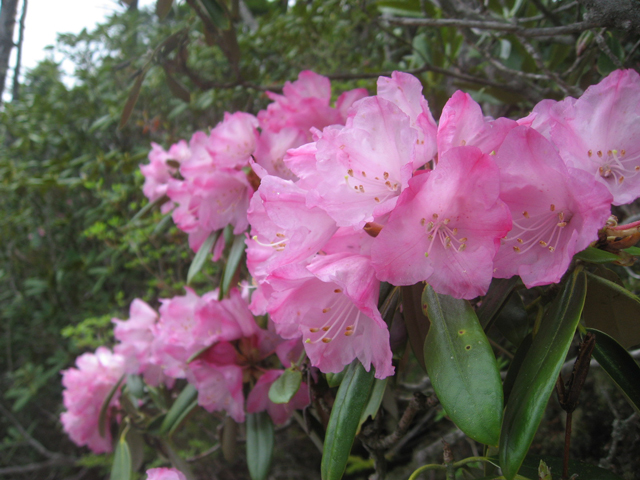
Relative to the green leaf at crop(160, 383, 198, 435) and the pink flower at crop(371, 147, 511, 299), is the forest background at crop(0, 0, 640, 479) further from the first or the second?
the pink flower at crop(371, 147, 511, 299)

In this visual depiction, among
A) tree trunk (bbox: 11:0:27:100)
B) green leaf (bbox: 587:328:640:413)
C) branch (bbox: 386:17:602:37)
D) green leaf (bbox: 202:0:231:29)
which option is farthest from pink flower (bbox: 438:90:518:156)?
tree trunk (bbox: 11:0:27:100)

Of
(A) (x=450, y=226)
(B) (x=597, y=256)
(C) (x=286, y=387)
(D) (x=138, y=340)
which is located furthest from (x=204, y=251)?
(B) (x=597, y=256)

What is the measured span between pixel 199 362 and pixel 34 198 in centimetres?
211

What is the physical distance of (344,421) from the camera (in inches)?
23.2

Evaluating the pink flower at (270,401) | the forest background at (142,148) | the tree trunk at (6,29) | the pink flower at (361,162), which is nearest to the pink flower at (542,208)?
the pink flower at (361,162)

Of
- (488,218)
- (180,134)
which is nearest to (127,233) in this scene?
(180,134)

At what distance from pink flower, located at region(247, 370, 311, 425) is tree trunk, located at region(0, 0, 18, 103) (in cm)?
242

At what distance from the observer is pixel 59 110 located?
2.42 meters

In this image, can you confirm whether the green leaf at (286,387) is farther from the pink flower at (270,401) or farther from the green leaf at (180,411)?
the green leaf at (180,411)

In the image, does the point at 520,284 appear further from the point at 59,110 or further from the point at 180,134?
the point at 59,110

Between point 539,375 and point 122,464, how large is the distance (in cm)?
108

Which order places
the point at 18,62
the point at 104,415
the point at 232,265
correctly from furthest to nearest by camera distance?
the point at 18,62 < the point at 104,415 < the point at 232,265

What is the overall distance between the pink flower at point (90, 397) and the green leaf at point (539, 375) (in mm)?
1232

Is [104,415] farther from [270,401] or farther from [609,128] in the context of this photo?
[609,128]
